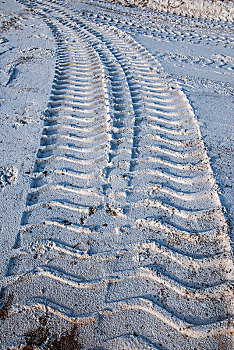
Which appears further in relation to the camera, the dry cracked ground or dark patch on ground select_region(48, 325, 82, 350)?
the dry cracked ground

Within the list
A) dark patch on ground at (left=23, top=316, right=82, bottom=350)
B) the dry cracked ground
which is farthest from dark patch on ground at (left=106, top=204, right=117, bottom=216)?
dark patch on ground at (left=23, top=316, right=82, bottom=350)

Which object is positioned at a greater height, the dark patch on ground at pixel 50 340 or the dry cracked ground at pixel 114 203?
the dry cracked ground at pixel 114 203

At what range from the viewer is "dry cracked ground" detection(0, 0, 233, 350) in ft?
5.41

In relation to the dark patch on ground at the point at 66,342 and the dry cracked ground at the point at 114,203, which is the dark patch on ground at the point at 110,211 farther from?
the dark patch on ground at the point at 66,342

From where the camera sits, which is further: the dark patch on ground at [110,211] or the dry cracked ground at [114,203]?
the dark patch on ground at [110,211]

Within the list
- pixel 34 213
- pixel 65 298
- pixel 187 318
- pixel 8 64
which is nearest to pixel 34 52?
pixel 8 64

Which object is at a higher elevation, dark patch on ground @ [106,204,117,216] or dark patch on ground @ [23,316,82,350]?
dark patch on ground @ [106,204,117,216]

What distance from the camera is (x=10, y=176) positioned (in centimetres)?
251

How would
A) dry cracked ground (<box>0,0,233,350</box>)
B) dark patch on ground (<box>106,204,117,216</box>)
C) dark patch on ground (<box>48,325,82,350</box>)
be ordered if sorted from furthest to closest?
1. dark patch on ground (<box>106,204,117,216</box>)
2. dry cracked ground (<box>0,0,233,350</box>)
3. dark patch on ground (<box>48,325,82,350</box>)

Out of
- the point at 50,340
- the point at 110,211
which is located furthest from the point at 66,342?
the point at 110,211

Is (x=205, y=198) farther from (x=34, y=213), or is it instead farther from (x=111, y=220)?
(x=34, y=213)

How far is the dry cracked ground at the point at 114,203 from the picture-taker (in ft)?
5.41

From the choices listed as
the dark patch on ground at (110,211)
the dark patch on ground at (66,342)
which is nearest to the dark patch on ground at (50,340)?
the dark patch on ground at (66,342)

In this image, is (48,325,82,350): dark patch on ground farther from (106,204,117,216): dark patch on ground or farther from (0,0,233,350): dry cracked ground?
(106,204,117,216): dark patch on ground
